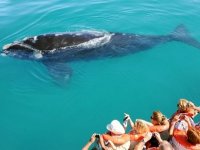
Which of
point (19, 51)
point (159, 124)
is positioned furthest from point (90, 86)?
point (159, 124)

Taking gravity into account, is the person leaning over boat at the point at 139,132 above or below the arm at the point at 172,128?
above

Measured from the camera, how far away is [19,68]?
14961mm

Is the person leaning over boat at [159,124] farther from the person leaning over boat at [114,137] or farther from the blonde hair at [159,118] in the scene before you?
the person leaning over boat at [114,137]

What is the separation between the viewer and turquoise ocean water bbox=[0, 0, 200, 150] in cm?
1215

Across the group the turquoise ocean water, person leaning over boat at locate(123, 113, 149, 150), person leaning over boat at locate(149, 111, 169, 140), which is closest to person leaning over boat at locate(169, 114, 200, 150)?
person leaning over boat at locate(149, 111, 169, 140)

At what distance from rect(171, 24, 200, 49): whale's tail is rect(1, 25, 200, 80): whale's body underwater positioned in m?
0.04

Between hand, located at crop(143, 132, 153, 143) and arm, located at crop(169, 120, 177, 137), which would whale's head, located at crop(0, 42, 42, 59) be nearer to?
arm, located at crop(169, 120, 177, 137)

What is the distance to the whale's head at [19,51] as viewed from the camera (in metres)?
15.0

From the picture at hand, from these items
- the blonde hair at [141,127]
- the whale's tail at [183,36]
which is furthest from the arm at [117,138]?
the whale's tail at [183,36]

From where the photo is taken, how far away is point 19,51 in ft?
49.5

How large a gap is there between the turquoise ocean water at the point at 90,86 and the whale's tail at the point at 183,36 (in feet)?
0.82

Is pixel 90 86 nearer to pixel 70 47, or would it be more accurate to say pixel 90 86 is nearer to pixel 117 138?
pixel 70 47

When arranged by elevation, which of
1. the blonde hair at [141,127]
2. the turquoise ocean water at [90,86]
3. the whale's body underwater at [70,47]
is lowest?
the turquoise ocean water at [90,86]

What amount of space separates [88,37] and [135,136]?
7321 millimetres
